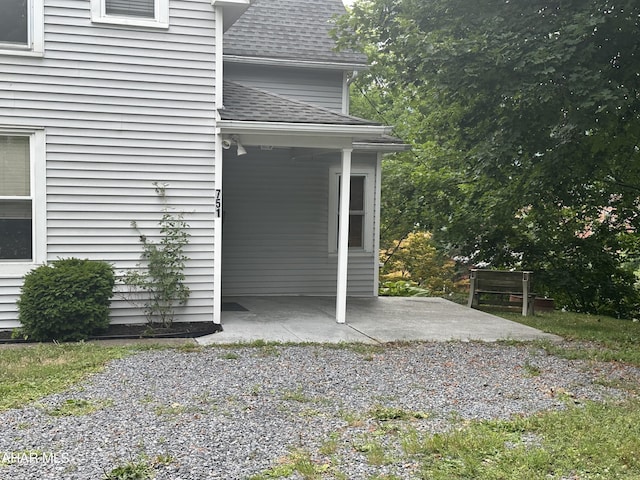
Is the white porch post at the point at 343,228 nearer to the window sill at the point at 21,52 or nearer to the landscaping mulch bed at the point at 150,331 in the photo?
the landscaping mulch bed at the point at 150,331

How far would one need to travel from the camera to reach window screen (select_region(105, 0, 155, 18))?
8.78 metres

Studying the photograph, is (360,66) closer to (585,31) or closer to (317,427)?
(585,31)

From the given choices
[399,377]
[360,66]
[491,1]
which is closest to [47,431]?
[399,377]

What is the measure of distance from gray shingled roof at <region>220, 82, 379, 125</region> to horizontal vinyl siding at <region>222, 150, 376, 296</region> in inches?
84.9

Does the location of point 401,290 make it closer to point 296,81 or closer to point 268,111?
point 296,81

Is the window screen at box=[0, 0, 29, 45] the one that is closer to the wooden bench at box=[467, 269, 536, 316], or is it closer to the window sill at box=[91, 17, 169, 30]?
the window sill at box=[91, 17, 169, 30]

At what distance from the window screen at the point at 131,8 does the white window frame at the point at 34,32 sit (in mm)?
836

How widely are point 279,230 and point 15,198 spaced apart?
16.5 ft

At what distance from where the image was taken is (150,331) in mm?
8648

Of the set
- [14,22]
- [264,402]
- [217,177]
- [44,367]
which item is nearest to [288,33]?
[217,177]

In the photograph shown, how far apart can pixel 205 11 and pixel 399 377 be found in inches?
222

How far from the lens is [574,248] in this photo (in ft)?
47.9

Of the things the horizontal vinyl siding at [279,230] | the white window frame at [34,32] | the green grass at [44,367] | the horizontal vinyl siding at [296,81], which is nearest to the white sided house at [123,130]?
the white window frame at [34,32]

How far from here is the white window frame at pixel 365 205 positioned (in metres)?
12.5
